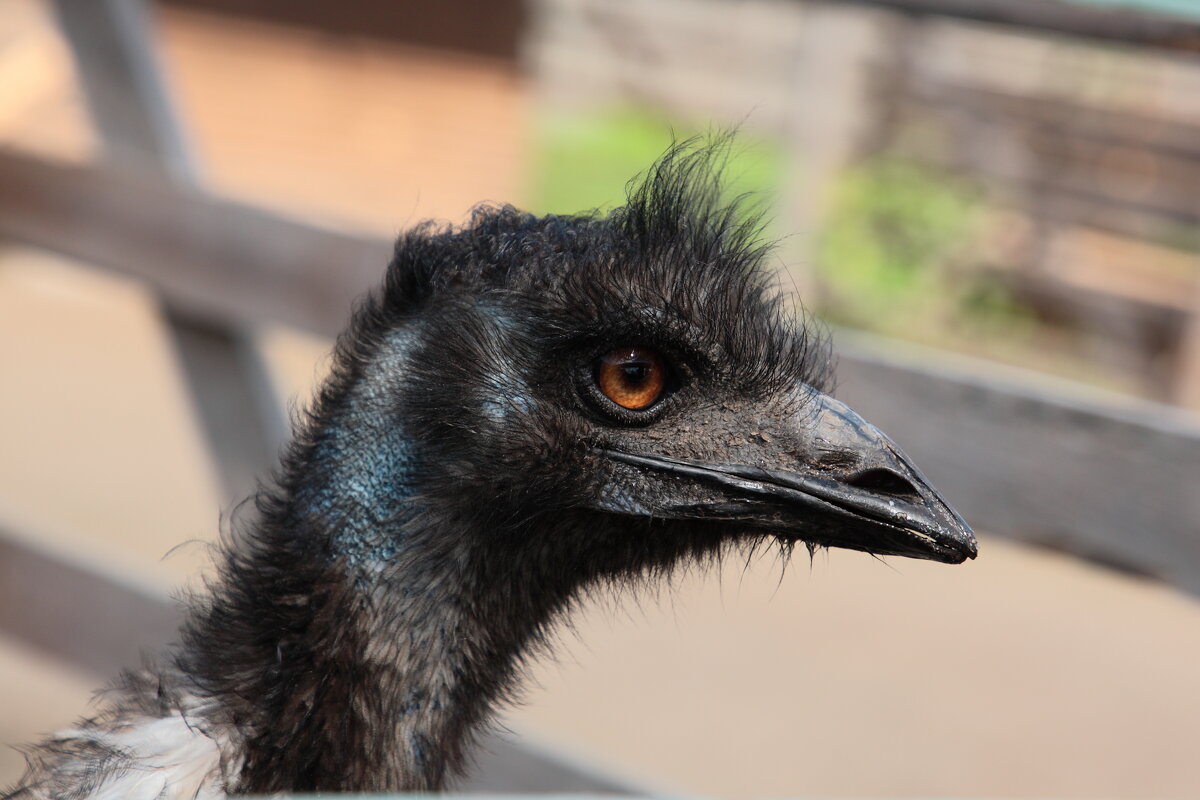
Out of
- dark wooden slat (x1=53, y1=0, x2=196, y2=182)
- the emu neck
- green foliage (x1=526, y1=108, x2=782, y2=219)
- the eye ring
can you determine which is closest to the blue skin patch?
the emu neck

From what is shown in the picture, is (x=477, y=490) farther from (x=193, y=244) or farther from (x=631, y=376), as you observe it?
(x=193, y=244)

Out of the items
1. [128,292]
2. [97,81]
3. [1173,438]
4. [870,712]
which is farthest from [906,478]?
[128,292]

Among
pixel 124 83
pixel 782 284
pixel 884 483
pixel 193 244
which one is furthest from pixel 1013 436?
pixel 124 83

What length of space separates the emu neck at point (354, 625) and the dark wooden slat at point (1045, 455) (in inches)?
40.9

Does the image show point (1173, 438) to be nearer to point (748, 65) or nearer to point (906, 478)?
point (906, 478)

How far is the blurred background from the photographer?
98.0 inches

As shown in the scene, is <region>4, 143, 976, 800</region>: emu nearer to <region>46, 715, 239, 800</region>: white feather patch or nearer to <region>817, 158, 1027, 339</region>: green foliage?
<region>46, 715, 239, 800</region>: white feather patch

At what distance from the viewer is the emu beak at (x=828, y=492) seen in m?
1.46

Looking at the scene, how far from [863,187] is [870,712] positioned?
445 centimetres

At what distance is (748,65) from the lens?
29.7 ft

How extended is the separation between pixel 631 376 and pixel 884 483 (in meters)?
0.31

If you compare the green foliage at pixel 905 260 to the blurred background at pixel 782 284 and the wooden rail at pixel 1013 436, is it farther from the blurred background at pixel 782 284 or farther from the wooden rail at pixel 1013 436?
the wooden rail at pixel 1013 436

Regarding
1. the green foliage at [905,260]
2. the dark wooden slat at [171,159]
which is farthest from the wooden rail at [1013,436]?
the green foliage at [905,260]

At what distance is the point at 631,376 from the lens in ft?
5.05
